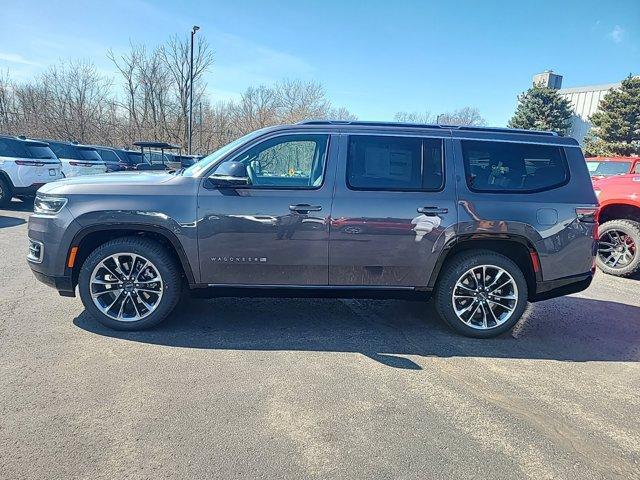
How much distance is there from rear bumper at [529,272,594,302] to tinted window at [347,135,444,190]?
145 centimetres

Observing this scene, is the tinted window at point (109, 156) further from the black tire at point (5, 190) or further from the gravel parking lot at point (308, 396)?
the gravel parking lot at point (308, 396)

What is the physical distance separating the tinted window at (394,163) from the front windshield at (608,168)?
754cm

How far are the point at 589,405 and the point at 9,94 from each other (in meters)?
38.1

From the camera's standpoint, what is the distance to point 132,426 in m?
2.58

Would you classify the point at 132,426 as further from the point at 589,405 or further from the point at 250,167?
the point at 589,405

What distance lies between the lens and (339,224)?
377cm

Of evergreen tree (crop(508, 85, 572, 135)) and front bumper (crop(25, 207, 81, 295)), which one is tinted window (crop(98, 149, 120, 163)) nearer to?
front bumper (crop(25, 207, 81, 295))

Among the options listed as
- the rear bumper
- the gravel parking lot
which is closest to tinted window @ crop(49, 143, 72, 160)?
the gravel parking lot

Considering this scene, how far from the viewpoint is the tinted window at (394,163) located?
3.86 metres

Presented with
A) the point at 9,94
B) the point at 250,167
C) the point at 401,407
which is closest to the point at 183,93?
the point at 9,94

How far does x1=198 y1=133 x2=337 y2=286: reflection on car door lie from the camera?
373 centimetres

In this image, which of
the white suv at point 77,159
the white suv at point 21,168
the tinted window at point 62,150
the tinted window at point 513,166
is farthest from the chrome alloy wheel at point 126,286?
the tinted window at point 62,150

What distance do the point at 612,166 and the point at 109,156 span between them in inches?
646

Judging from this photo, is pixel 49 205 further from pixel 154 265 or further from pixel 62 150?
pixel 62 150
